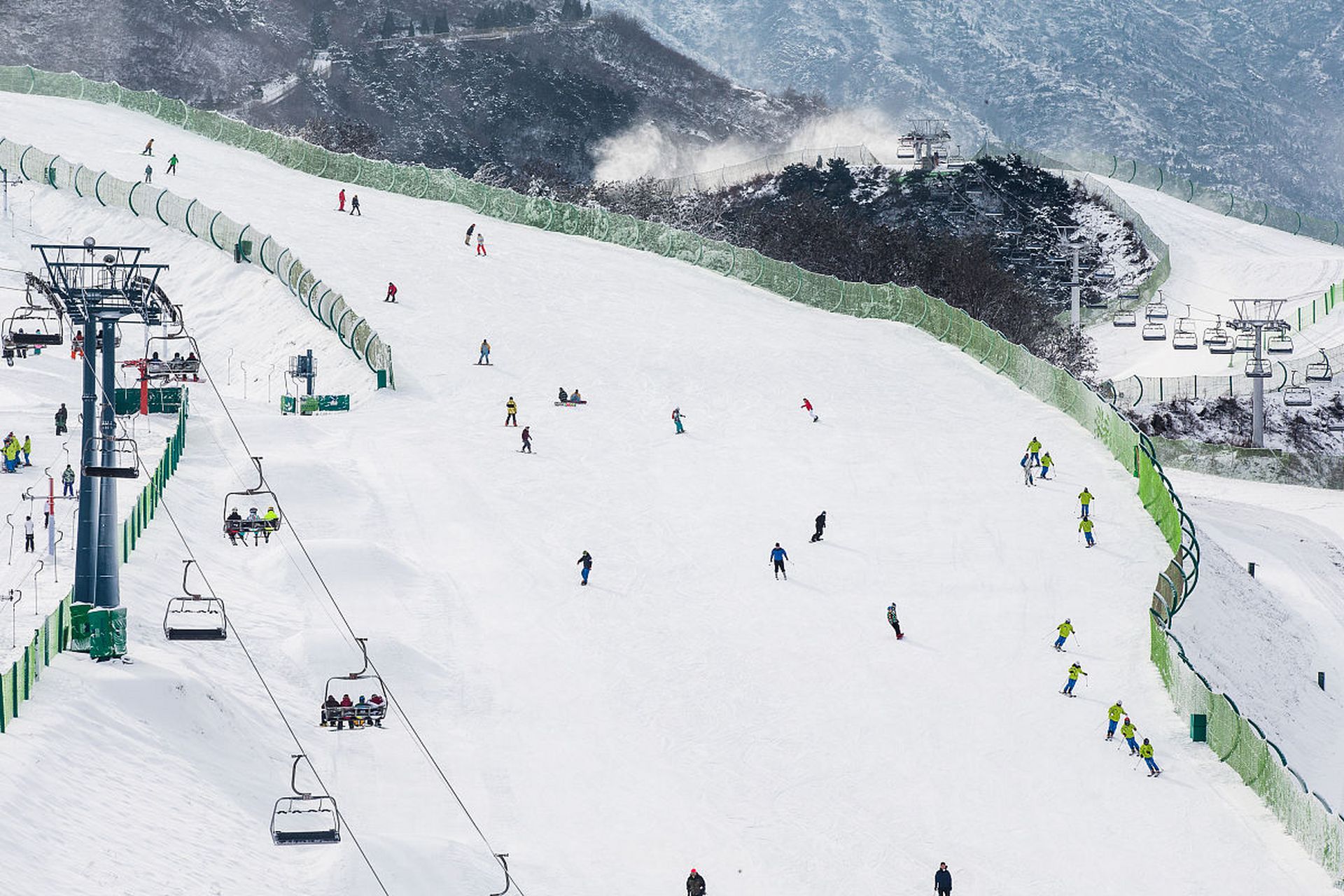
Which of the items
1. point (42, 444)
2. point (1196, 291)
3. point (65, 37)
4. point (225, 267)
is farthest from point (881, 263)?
point (65, 37)

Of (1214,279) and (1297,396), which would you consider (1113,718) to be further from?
(1214,279)

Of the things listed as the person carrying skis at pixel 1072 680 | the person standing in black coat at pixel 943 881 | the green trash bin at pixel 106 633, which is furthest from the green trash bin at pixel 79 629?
the person carrying skis at pixel 1072 680

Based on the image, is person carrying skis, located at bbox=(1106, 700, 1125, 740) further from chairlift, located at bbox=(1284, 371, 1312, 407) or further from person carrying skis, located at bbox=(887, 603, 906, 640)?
chairlift, located at bbox=(1284, 371, 1312, 407)

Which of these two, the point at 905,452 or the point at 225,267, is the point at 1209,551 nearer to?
the point at 905,452

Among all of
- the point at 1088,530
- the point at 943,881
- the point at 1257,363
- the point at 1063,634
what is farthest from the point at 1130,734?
the point at 1257,363

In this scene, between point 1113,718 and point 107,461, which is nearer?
point 107,461

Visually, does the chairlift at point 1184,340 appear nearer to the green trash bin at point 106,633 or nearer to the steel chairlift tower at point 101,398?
the steel chairlift tower at point 101,398

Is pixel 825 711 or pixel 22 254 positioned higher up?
pixel 22 254
